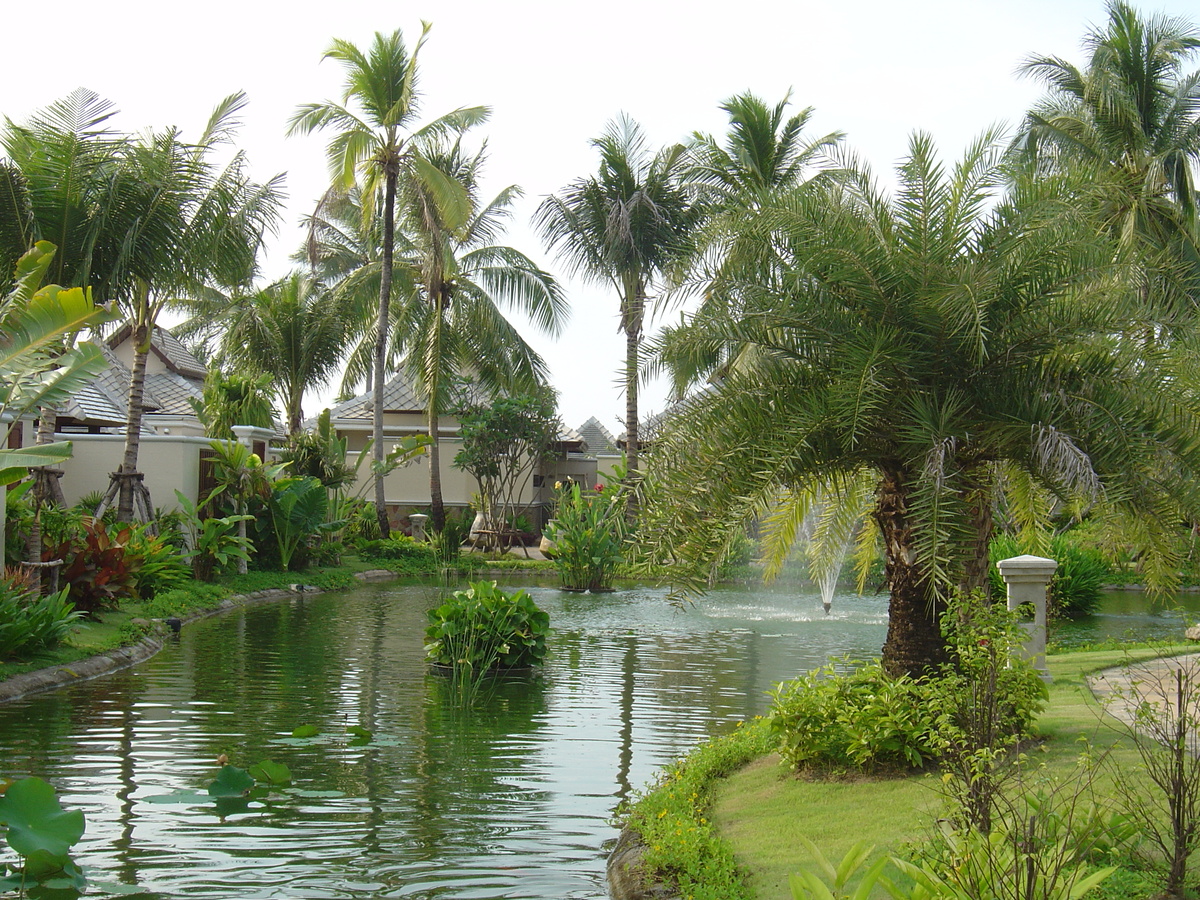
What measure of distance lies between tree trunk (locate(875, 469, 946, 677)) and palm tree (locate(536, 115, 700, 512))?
60.4ft

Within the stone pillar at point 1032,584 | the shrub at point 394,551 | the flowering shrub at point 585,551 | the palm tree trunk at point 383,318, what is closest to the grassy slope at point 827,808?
the stone pillar at point 1032,584

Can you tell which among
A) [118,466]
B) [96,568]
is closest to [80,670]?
[96,568]

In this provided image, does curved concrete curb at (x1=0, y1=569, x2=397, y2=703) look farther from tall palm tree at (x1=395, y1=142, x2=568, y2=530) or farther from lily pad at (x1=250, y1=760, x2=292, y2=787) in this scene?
tall palm tree at (x1=395, y1=142, x2=568, y2=530)

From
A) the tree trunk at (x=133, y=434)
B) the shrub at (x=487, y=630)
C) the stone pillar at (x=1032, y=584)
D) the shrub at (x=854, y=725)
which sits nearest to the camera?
the shrub at (x=854, y=725)

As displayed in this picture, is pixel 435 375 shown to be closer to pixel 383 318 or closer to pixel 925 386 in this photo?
pixel 383 318

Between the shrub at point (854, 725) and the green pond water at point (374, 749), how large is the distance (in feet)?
4.58

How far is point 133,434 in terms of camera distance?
17781 millimetres

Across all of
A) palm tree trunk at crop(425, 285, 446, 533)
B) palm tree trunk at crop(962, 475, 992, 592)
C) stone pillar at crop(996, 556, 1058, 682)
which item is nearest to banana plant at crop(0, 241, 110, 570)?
palm tree trunk at crop(962, 475, 992, 592)

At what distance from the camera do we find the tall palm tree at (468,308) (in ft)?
92.6

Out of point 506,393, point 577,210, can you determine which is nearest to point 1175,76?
point 577,210

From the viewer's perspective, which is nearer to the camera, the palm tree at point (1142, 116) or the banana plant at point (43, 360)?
the banana plant at point (43, 360)

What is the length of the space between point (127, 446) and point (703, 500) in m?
13.5

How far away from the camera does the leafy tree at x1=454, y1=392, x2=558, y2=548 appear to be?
28.6 m

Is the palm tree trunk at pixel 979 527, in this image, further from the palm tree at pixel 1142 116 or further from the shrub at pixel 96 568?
the palm tree at pixel 1142 116
